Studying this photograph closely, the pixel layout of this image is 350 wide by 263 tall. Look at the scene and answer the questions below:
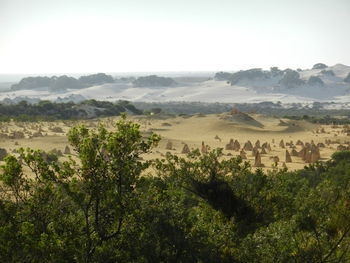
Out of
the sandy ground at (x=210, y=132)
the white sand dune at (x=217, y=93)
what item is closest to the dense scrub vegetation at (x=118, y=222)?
the sandy ground at (x=210, y=132)

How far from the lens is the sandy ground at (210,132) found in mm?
27172

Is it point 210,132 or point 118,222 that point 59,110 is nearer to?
point 210,132

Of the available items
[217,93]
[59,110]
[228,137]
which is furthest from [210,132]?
[217,93]

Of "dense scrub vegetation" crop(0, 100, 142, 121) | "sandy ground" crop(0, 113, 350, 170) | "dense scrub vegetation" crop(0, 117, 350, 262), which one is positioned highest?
"dense scrub vegetation" crop(0, 117, 350, 262)

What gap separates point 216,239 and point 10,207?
3.59m

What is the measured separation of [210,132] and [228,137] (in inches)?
155

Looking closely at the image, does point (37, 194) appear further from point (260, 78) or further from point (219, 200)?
point (260, 78)

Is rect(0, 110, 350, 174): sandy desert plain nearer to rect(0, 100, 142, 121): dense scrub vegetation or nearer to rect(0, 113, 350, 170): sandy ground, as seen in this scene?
rect(0, 113, 350, 170): sandy ground

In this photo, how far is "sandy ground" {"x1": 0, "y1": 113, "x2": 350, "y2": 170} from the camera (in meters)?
27.2

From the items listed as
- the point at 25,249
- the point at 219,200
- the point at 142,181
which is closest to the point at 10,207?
the point at 25,249

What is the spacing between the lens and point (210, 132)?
130 ft

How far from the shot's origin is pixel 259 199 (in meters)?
9.11

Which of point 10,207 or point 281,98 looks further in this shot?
point 281,98

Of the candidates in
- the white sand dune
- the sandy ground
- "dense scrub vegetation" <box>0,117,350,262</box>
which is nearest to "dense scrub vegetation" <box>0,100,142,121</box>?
the sandy ground
